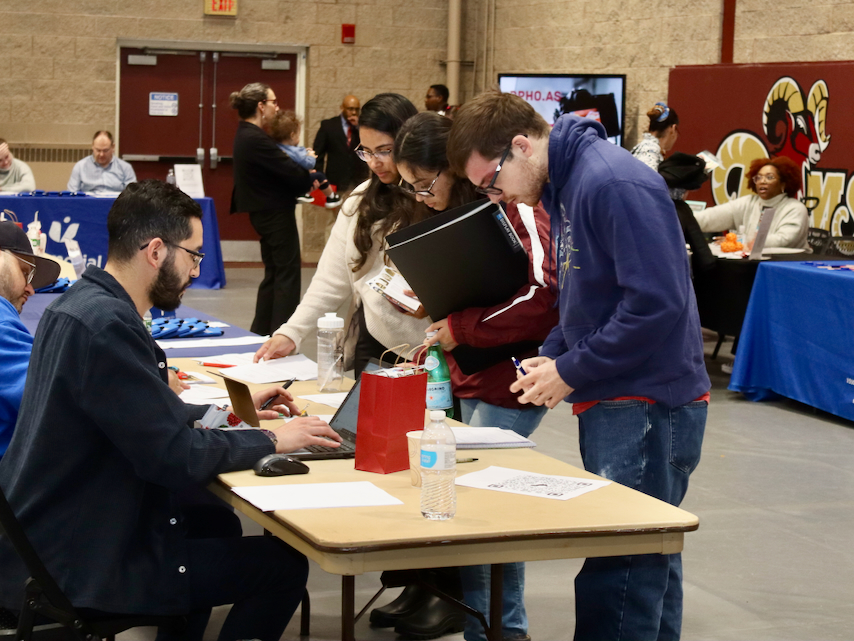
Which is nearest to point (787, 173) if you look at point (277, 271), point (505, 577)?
point (277, 271)

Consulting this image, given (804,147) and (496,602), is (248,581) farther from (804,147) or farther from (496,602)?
(804,147)

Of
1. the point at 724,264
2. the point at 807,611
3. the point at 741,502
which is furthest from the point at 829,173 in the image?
the point at 807,611

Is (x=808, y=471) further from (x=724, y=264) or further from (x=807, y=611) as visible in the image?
(x=724, y=264)

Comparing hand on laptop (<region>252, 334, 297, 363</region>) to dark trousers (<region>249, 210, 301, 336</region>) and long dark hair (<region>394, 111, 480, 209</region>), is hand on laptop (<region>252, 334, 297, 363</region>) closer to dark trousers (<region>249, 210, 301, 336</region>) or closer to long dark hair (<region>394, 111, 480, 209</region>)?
long dark hair (<region>394, 111, 480, 209</region>)

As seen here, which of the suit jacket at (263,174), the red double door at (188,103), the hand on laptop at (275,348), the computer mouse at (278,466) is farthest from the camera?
the red double door at (188,103)

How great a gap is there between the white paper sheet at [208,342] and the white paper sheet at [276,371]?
414 millimetres

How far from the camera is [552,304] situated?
8.58ft

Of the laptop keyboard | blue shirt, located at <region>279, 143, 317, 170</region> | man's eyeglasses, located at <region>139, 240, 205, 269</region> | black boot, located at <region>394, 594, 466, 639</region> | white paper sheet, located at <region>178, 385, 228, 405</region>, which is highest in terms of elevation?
blue shirt, located at <region>279, 143, 317, 170</region>

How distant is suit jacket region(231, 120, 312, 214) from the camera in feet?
22.4

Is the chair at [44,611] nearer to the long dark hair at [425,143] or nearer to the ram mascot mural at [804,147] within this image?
the long dark hair at [425,143]

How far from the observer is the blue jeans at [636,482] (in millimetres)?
2082

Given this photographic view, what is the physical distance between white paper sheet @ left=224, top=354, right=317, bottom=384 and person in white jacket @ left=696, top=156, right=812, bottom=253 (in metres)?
3.99

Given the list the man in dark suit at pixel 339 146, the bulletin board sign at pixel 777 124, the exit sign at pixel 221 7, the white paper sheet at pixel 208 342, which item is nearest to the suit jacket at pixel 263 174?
the white paper sheet at pixel 208 342

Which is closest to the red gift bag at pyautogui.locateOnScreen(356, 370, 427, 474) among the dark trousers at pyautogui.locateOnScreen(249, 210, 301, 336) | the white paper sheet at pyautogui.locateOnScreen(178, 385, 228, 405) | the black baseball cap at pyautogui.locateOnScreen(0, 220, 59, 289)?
the white paper sheet at pyautogui.locateOnScreen(178, 385, 228, 405)
